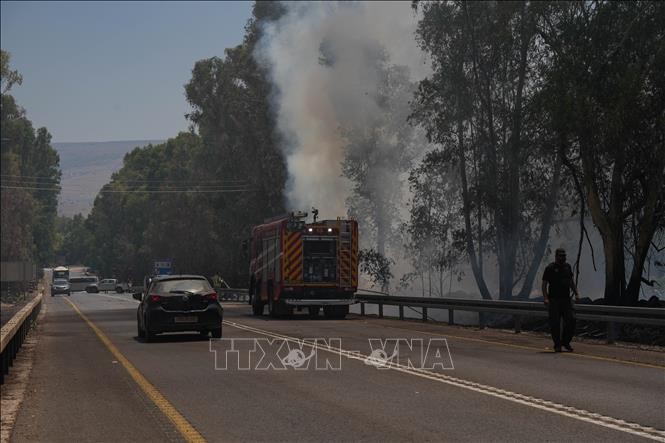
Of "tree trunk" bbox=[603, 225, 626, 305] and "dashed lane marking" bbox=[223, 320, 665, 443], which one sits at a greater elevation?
"tree trunk" bbox=[603, 225, 626, 305]

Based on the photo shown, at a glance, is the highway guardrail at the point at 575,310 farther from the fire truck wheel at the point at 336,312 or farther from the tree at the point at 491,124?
the tree at the point at 491,124

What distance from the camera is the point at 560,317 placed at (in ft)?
62.5

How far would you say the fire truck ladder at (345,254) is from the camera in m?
34.6

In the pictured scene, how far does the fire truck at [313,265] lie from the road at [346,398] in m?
14.1

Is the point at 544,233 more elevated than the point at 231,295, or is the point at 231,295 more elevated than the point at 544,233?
the point at 544,233

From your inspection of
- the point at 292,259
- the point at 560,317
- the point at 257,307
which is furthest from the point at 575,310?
the point at 257,307

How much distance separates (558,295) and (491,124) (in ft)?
78.6

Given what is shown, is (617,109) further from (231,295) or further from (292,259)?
(231,295)

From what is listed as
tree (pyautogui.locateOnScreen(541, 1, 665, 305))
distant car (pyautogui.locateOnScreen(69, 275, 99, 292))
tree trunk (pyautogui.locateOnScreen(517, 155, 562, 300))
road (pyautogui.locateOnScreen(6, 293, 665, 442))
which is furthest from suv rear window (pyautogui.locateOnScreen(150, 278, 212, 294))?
distant car (pyautogui.locateOnScreen(69, 275, 99, 292))

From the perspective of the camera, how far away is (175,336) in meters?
24.8

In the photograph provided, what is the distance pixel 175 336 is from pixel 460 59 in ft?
72.7

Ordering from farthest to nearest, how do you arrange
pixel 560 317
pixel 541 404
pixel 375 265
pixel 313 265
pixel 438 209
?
pixel 375 265, pixel 438 209, pixel 313 265, pixel 560 317, pixel 541 404

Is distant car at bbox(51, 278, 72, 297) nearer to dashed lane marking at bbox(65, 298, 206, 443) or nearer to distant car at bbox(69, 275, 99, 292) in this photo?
distant car at bbox(69, 275, 99, 292)

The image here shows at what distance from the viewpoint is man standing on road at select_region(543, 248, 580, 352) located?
743 inches
